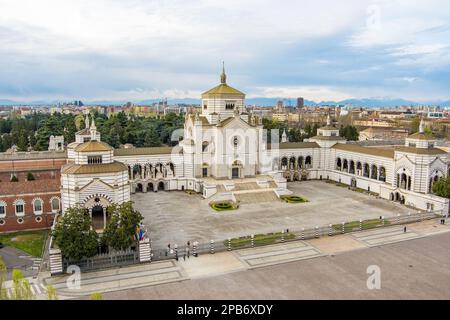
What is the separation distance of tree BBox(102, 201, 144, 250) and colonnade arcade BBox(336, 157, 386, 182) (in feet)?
111

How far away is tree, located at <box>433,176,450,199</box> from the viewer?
125 ft

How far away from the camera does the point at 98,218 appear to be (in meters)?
31.6

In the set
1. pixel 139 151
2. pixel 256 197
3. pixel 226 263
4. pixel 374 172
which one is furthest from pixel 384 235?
pixel 139 151

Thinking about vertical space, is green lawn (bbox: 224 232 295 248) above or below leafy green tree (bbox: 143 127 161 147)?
below

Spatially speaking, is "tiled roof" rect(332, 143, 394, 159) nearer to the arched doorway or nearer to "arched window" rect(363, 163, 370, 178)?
"arched window" rect(363, 163, 370, 178)

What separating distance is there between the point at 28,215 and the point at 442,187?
39187 mm

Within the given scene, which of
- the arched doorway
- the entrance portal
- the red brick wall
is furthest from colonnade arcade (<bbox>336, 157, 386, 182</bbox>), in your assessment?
the red brick wall

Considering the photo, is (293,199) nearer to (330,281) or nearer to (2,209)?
(330,281)

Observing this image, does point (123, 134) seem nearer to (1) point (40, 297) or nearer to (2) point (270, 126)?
(2) point (270, 126)

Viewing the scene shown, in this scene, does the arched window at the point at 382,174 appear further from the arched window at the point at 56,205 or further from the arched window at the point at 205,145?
the arched window at the point at 56,205

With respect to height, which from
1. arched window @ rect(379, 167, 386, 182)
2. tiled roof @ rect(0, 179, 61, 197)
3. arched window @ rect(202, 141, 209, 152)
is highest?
arched window @ rect(202, 141, 209, 152)

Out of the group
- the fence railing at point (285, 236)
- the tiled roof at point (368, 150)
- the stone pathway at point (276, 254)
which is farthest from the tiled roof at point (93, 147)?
the tiled roof at point (368, 150)

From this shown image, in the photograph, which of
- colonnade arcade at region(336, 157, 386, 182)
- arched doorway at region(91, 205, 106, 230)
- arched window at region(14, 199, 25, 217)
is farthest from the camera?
colonnade arcade at region(336, 157, 386, 182)
